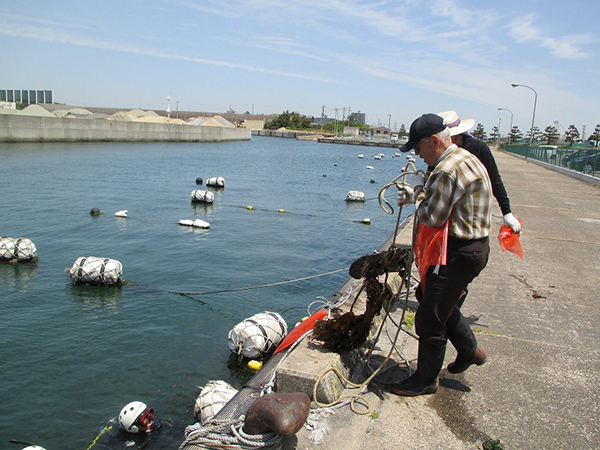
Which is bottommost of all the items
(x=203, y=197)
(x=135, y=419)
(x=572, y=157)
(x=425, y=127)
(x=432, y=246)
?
(x=135, y=419)

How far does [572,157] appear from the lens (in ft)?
109

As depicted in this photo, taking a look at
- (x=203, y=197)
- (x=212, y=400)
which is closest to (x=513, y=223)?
(x=212, y=400)

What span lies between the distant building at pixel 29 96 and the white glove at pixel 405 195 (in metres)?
178

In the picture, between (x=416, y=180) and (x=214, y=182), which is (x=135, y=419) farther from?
(x=214, y=182)

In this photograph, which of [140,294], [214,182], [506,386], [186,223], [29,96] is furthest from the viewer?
[29,96]

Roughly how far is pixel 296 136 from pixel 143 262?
138225 mm

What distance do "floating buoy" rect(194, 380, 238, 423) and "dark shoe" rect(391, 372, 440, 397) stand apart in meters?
2.24

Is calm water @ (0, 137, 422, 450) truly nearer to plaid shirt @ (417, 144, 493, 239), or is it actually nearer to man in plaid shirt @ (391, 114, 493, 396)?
man in plaid shirt @ (391, 114, 493, 396)

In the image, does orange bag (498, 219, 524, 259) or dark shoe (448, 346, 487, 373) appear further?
orange bag (498, 219, 524, 259)

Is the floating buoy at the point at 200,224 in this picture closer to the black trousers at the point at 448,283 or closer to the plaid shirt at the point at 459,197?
the black trousers at the point at 448,283

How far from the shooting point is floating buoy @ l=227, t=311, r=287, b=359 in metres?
7.06

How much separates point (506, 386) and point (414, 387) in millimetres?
864

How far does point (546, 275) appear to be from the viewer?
7625mm

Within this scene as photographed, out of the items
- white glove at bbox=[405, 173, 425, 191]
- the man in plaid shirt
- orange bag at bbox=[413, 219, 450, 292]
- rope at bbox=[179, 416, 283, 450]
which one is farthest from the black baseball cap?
rope at bbox=[179, 416, 283, 450]
